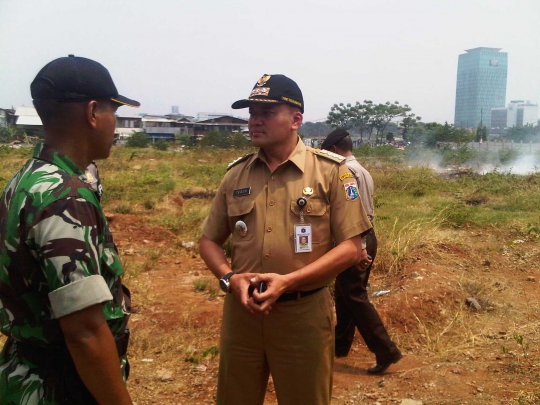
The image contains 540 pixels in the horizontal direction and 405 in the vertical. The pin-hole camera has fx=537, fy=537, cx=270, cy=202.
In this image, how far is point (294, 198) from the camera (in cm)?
223

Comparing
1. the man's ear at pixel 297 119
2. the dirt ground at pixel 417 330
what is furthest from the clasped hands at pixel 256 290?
the dirt ground at pixel 417 330

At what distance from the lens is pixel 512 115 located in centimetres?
8694

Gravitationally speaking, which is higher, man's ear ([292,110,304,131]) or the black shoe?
man's ear ([292,110,304,131])

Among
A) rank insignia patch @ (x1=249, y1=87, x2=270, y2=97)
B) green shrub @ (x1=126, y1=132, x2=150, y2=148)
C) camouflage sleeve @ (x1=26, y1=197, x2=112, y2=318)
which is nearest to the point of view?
camouflage sleeve @ (x1=26, y1=197, x2=112, y2=318)

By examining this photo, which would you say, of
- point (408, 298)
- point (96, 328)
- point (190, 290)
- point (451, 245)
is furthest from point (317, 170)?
point (451, 245)

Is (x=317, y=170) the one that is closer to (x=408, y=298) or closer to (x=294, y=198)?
(x=294, y=198)

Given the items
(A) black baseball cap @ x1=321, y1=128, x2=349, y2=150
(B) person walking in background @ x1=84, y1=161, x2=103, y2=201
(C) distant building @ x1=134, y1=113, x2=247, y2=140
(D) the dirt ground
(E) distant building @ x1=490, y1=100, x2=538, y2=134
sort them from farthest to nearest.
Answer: (E) distant building @ x1=490, y1=100, x2=538, y2=134, (C) distant building @ x1=134, y1=113, x2=247, y2=140, (A) black baseball cap @ x1=321, y1=128, x2=349, y2=150, (D) the dirt ground, (B) person walking in background @ x1=84, y1=161, x2=103, y2=201

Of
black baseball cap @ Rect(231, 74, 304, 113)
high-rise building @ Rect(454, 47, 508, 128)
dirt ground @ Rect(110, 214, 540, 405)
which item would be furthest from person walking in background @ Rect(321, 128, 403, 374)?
high-rise building @ Rect(454, 47, 508, 128)

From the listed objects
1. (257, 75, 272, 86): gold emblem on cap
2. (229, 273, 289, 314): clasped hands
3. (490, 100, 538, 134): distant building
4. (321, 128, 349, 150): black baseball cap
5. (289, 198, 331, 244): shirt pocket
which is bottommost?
(229, 273, 289, 314): clasped hands

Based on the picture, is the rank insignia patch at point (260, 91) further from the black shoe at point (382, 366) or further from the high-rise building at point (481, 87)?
the high-rise building at point (481, 87)

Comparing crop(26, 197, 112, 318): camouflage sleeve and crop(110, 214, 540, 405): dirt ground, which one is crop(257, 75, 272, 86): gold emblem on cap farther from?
crop(110, 214, 540, 405): dirt ground

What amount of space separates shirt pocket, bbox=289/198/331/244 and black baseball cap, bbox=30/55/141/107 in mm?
959

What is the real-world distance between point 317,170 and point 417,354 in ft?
7.79

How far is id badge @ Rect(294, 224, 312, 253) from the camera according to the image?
2197mm
